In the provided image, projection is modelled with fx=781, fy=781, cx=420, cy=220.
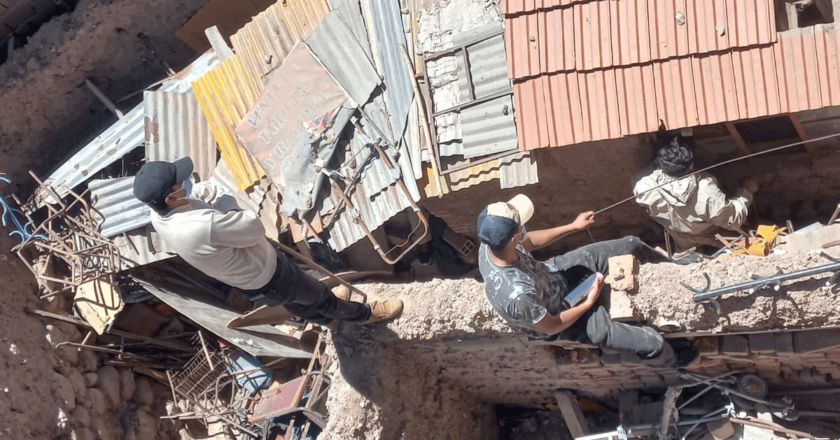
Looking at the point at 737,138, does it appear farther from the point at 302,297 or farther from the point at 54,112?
the point at 54,112

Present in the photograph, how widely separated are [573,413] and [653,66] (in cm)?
331

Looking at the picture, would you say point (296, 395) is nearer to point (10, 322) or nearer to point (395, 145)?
point (395, 145)

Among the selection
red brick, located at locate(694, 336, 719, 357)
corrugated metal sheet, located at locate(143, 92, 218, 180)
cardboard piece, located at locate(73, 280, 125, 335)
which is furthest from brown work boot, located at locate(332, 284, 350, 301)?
cardboard piece, located at locate(73, 280, 125, 335)

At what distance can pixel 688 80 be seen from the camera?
5.99 meters

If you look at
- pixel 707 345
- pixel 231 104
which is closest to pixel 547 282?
pixel 707 345

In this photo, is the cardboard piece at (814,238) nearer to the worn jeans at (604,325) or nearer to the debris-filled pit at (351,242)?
the debris-filled pit at (351,242)

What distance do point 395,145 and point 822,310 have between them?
374 centimetres

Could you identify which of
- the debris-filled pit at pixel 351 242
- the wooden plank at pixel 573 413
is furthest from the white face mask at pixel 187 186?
the wooden plank at pixel 573 413

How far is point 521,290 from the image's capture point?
199 inches

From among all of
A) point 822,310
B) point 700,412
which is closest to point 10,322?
point 700,412

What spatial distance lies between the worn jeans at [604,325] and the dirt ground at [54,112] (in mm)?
5398

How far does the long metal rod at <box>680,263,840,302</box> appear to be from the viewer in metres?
4.92

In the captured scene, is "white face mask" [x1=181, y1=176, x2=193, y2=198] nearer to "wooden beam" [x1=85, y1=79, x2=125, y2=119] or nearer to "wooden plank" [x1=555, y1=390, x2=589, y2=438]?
"wooden beam" [x1=85, y1=79, x2=125, y2=119]

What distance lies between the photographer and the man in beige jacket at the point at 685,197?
6.34 metres
